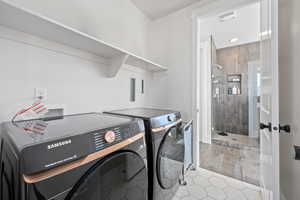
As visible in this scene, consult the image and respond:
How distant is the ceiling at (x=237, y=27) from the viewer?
7.64 feet

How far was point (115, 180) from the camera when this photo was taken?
647 millimetres

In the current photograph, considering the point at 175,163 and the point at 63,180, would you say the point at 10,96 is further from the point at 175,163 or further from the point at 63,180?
the point at 175,163

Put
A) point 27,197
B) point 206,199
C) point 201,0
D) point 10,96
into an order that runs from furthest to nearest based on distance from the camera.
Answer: point 201,0 < point 206,199 < point 10,96 < point 27,197

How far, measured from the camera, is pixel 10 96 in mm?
891

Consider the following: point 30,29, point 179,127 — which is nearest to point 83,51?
point 30,29

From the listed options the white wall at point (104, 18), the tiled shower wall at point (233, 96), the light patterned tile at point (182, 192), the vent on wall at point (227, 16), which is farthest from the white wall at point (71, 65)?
the tiled shower wall at point (233, 96)

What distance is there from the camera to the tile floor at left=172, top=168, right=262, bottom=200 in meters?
1.42

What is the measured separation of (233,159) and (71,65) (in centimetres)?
283

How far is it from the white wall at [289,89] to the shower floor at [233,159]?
1.90 feet

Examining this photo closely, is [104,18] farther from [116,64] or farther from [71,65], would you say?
[71,65]

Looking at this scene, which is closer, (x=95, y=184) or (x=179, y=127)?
(x=95, y=184)

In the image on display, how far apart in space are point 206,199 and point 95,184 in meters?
1.35

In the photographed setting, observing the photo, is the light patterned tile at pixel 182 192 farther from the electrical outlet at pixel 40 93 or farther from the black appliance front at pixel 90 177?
the electrical outlet at pixel 40 93

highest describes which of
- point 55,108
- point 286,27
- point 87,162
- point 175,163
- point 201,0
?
point 201,0
